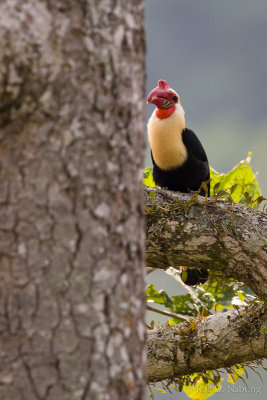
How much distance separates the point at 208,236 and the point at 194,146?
115cm

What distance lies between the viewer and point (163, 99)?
326 cm

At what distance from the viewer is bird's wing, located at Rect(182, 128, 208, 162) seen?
127 inches

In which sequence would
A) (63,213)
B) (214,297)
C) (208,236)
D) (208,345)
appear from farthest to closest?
1. (214,297)
2. (208,345)
3. (208,236)
4. (63,213)

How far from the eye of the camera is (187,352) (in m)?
2.45

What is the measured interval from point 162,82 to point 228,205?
123 cm

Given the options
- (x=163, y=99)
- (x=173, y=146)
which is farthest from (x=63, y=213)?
(x=163, y=99)

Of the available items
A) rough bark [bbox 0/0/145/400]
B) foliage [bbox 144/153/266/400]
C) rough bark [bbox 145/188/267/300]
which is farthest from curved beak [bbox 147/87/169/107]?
rough bark [bbox 0/0/145/400]

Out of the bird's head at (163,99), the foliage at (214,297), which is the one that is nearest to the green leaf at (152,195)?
the foliage at (214,297)

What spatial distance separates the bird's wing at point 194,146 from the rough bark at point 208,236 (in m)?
0.99

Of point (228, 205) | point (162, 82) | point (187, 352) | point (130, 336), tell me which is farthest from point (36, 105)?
point (162, 82)

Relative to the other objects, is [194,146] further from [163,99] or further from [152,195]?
[152,195]

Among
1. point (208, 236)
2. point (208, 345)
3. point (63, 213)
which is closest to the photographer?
point (63, 213)

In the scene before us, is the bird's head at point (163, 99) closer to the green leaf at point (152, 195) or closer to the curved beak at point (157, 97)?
the curved beak at point (157, 97)

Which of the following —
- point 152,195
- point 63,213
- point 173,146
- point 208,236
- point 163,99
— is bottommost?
point 63,213
